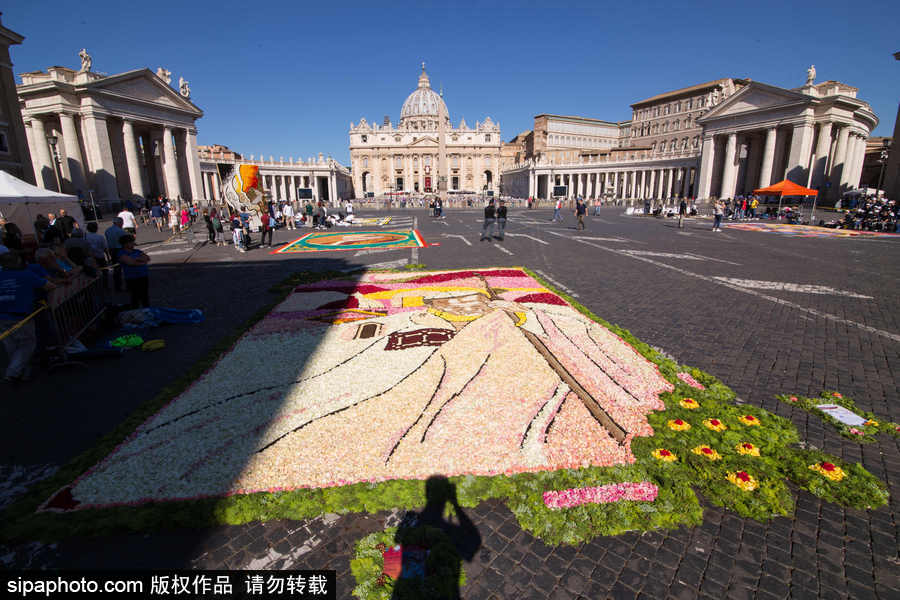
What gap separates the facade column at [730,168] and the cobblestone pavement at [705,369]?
46904 mm

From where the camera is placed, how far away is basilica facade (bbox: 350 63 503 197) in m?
112

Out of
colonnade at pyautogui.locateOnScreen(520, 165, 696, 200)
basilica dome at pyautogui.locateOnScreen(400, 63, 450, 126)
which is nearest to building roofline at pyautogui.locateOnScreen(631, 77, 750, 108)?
colonnade at pyautogui.locateOnScreen(520, 165, 696, 200)

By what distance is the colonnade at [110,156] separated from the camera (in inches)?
1446

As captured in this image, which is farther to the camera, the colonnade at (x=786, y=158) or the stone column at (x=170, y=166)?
the stone column at (x=170, y=166)

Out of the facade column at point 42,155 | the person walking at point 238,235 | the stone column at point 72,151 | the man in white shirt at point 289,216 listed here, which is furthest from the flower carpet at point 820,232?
the facade column at point 42,155

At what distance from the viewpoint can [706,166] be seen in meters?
53.9

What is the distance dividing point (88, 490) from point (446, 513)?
9.75 ft

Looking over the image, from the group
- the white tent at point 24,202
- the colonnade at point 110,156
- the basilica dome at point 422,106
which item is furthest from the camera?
the basilica dome at point 422,106

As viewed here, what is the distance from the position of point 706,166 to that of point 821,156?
1156cm

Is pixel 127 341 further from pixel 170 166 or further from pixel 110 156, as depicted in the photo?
pixel 170 166

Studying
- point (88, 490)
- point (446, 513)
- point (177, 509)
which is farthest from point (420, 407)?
point (88, 490)

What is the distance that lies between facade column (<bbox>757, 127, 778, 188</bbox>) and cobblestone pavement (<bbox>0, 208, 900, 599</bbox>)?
44.7 metres

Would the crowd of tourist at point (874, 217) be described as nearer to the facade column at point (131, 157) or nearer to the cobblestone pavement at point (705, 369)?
the cobblestone pavement at point (705, 369)

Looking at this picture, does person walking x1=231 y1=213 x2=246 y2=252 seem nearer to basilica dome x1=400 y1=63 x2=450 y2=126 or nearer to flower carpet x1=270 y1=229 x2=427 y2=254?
flower carpet x1=270 y1=229 x2=427 y2=254
